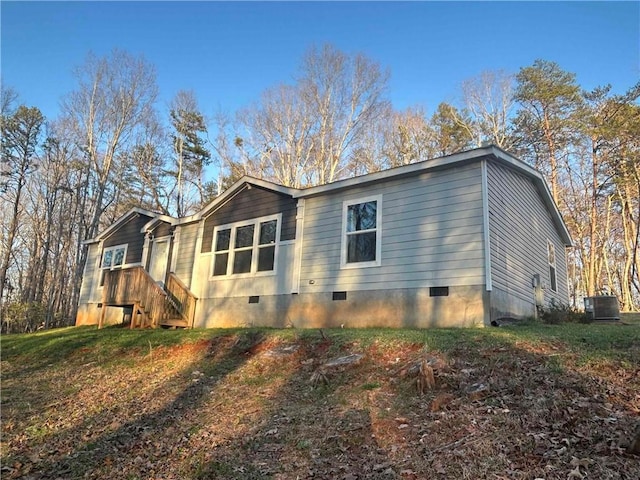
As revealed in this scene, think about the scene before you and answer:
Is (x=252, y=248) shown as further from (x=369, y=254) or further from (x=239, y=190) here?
(x=369, y=254)

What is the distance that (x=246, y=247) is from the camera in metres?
12.0

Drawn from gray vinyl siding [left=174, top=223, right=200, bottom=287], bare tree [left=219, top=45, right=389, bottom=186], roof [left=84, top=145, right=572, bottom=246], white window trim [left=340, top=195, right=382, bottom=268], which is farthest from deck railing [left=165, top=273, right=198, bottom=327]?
bare tree [left=219, top=45, right=389, bottom=186]

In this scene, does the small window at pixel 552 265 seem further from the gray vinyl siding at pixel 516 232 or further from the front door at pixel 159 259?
the front door at pixel 159 259

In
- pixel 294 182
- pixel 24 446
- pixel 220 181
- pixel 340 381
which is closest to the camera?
pixel 24 446

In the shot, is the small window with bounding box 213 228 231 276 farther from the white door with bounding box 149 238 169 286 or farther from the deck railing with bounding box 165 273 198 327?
the white door with bounding box 149 238 169 286

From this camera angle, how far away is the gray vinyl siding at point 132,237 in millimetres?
15422

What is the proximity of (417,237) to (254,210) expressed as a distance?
5.19m

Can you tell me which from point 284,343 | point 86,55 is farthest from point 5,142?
point 284,343

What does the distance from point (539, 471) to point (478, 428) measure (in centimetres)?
74

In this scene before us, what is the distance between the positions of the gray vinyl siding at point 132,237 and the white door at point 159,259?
32.7 inches

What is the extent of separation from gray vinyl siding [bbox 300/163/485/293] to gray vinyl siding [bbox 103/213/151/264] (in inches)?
319

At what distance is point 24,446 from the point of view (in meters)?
4.73

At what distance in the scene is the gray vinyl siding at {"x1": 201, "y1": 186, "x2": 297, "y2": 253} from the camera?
11.3 metres

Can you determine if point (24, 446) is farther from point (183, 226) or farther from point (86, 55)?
point (86, 55)
